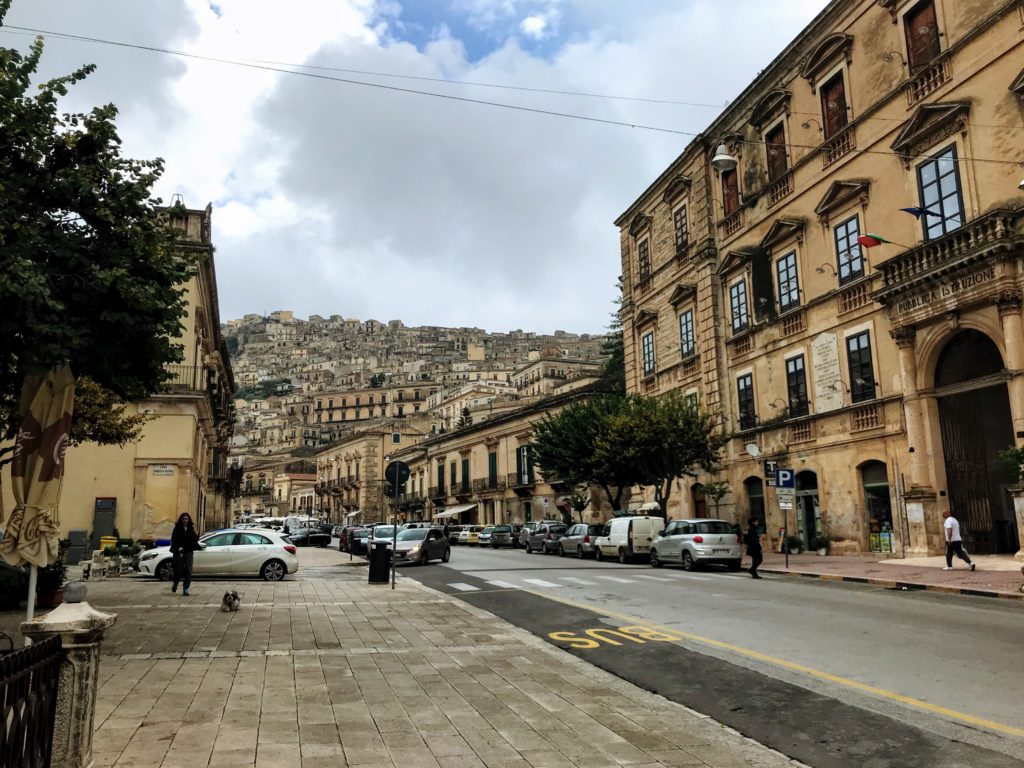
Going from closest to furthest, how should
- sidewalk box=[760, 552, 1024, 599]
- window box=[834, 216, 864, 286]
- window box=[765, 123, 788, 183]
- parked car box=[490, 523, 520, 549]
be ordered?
1. sidewalk box=[760, 552, 1024, 599]
2. window box=[834, 216, 864, 286]
3. window box=[765, 123, 788, 183]
4. parked car box=[490, 523, 520, 549]

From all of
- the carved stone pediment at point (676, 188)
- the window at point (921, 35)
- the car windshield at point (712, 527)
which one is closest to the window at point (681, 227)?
the carved stone pediment at point (676, 188)

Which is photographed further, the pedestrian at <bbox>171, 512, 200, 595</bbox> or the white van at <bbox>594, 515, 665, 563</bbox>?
the white van at <bbox>594, 515, 665, 563</bbox>

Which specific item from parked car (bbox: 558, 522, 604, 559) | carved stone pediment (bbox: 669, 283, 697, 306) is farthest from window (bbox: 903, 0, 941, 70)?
parked car (bbox: 558, 522, 604, 559)

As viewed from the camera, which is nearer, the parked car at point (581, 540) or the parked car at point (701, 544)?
the parked car at point (701, 544)

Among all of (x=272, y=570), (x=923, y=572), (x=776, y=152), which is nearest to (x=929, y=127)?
(x=776, y=152)

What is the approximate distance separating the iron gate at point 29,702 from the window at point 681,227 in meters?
33.4

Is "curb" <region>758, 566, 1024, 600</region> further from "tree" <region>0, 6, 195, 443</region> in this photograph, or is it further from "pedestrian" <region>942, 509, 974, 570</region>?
"tree" <region>0, 6, 195, 443</region>

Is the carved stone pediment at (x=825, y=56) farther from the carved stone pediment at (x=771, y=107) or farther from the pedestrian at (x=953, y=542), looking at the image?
the pedestrian at (x=953, y=542)

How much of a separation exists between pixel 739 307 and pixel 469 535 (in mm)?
23493

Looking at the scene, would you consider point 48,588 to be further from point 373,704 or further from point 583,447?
point 583,447

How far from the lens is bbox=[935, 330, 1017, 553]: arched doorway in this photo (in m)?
21.5

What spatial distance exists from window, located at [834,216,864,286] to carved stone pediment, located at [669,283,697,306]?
8519 mm

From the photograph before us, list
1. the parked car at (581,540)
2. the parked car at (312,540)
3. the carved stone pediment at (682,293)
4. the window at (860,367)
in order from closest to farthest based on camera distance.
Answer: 1. the window at (860,367)
2. the parked car at (581,540)
3. the carved stone pediment at (682,293)
4. the parked car at (312,540)

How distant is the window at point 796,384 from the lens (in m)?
27.1
